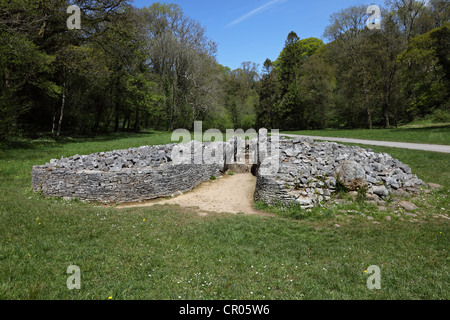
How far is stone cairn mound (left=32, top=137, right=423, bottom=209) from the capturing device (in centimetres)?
718

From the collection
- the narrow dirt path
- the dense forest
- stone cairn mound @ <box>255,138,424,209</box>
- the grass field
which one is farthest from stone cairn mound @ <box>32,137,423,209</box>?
A: the dense forest

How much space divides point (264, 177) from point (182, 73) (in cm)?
2813

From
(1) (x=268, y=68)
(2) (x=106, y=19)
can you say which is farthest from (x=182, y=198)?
(1) (x=268, y=68)

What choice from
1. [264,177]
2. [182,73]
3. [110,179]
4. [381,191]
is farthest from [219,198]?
[182,73]

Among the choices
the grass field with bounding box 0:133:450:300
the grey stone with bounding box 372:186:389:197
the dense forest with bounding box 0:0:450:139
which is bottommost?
the grass field with bounding box 0:133:450:300

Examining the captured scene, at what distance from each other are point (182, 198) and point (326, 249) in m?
5.51

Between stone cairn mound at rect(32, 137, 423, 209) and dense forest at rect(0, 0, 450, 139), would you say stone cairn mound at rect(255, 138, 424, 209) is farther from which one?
dense forest at rect(0, 0, 450, 139)

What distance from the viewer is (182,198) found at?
28.9ft

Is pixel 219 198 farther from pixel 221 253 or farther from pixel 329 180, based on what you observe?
pixel 221 253

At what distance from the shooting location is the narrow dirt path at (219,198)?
7.59 meters

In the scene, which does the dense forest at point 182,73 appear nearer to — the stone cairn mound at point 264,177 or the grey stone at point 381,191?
the stone cairn mound at point 264,177

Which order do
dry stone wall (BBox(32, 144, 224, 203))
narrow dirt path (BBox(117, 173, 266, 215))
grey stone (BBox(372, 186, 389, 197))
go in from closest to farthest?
grey stone (BBox(372, 186, 389, 197))
narrow dirt path (BBox(117, 173, 266, 215))
dry stone wall (BBox(32, 144, 224, 203))

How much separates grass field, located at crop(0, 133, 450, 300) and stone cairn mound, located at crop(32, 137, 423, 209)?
821 mm

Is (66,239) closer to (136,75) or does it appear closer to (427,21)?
(136,75)
